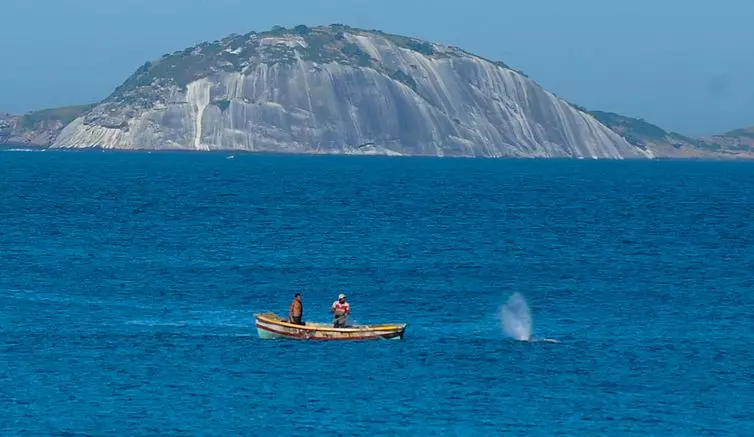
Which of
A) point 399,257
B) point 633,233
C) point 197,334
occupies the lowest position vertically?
point 197,334

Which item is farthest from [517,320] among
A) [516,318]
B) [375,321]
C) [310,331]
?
[310,331]

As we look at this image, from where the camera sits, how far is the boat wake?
182ft

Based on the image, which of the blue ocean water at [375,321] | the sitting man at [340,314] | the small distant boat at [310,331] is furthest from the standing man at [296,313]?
the blue ocean water at [375,321]

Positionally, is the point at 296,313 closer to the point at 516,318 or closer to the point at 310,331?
the point at 310,331

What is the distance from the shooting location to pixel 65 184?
162125 millimetres

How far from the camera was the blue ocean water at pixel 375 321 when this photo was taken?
42000mm

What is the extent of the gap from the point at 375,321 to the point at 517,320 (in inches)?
227

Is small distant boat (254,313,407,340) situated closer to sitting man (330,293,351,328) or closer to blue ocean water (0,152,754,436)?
sitting man (330,293,351,328)

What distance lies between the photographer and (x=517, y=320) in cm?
5950

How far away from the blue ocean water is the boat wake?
1.89 feet

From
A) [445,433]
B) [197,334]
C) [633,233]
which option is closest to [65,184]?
[633,233]

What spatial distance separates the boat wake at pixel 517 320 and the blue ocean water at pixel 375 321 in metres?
0.58

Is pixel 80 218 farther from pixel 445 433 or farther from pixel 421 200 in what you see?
pixel 445 433

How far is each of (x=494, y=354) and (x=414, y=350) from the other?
2.85m
